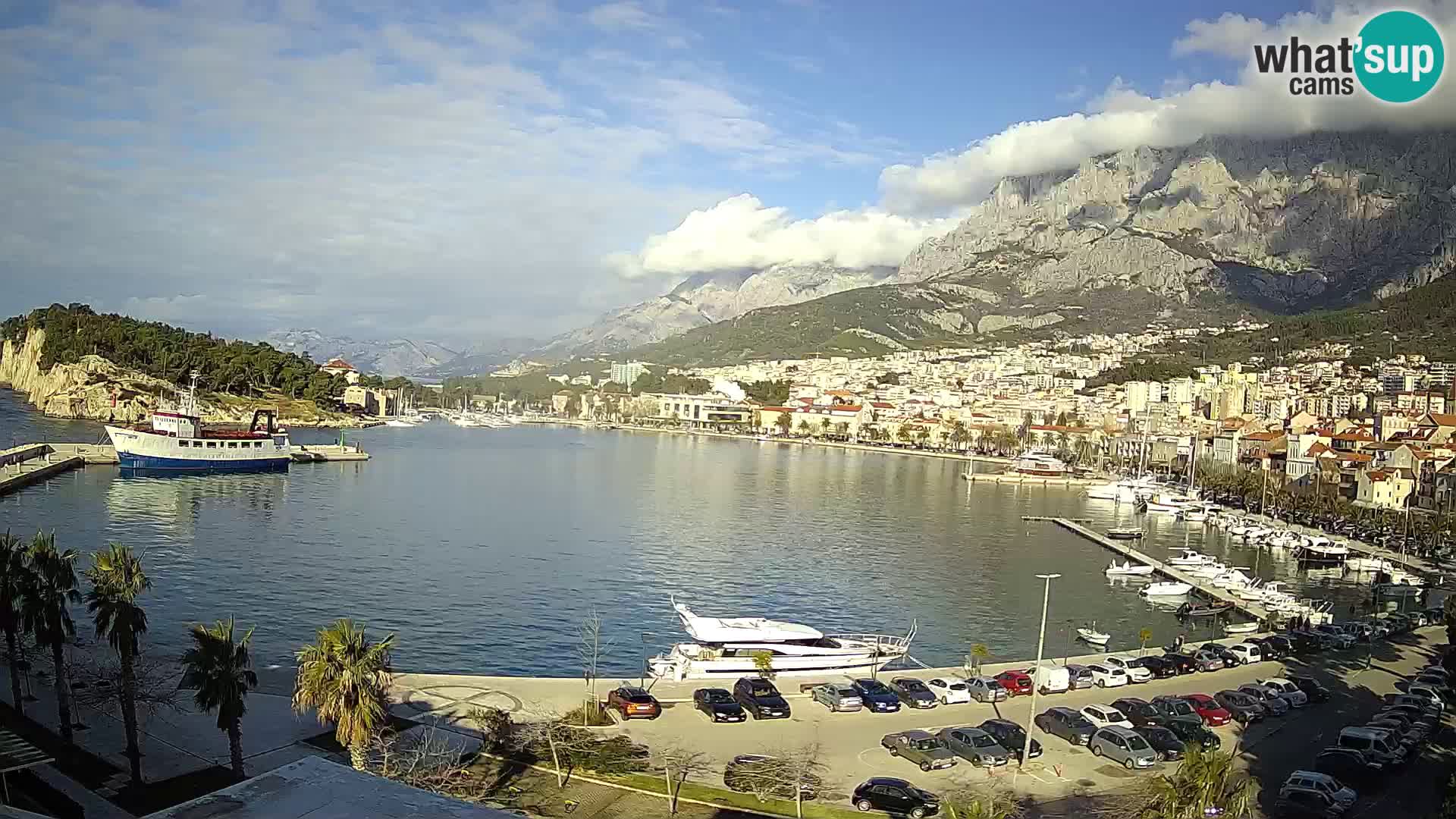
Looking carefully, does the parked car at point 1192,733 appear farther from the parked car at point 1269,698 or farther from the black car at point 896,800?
the black car at point 896,800

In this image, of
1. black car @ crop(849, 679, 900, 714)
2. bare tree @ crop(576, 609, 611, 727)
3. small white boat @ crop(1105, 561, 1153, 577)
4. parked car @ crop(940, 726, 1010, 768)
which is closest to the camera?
parked car @ crop(940, 726, 1010, 768)

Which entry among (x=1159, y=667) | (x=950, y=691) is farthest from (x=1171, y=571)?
(x=950, y=691)

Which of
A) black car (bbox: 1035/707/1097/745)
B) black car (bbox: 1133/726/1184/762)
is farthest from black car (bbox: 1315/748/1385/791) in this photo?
black car (bbox: 1035/707/1097/745)

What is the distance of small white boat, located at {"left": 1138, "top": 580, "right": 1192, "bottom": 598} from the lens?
27.0m

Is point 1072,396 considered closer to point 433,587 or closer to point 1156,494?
point 1156,494

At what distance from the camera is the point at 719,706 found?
13406mm

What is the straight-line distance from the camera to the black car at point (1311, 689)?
15378 mm

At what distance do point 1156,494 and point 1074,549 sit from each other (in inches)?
689

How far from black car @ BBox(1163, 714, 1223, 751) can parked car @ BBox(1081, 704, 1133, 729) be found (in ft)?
1.67

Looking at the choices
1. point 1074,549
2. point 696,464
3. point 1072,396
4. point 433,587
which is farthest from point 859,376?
point 433,587

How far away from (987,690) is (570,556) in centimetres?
1570

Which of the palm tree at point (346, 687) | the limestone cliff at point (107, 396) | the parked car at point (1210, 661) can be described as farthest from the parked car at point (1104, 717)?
the limestone cliff at point (107, 396)

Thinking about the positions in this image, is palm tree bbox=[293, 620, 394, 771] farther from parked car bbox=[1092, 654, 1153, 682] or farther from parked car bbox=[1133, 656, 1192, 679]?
parked car bbox=[1133, 656, 1192, 679]

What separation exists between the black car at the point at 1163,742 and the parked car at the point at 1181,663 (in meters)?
4.34
